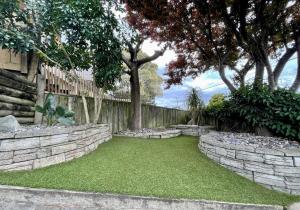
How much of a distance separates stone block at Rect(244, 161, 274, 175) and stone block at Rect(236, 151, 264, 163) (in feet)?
0.18

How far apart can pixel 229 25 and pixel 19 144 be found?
15.3 feet

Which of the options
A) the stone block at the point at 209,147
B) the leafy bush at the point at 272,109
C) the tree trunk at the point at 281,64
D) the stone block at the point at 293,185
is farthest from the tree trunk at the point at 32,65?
the tree trunk at the point at 281,64

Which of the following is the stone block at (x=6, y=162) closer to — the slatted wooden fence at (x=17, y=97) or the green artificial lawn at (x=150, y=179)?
the green artificial lawn at (x=150, y=179)

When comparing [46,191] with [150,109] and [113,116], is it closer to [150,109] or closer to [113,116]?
[113,116]

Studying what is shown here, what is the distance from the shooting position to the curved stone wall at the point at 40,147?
2.74 metres

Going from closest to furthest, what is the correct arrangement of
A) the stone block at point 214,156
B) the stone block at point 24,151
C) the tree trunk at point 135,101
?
the stone block at point 24,151 < the stone block at point 214,156 < the tree trunk at point 135,101

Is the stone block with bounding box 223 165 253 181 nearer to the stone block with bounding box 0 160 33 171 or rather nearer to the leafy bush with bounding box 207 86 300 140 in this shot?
the leafy bush with bounding box 207 86 300 140

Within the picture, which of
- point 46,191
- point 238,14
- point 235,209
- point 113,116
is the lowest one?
point 235,209

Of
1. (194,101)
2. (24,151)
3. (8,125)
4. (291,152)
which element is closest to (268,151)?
(291,152)

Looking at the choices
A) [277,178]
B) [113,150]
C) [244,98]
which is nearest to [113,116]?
[113,150]

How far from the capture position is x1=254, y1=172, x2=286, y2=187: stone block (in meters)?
2.95

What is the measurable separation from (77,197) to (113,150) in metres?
2.10

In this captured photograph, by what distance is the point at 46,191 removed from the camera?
7.91 ft

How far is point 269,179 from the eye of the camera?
3023mm
